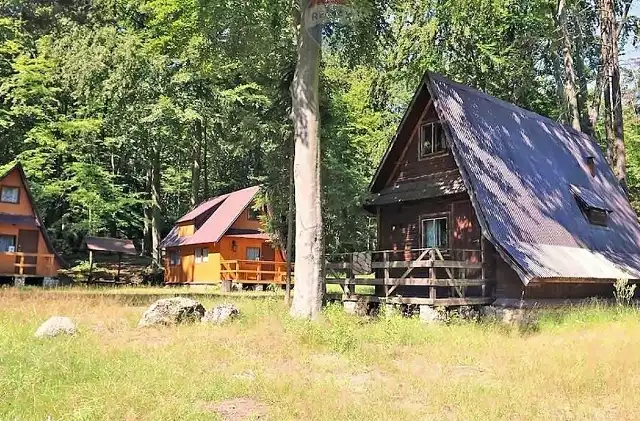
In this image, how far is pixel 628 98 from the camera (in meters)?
27.9

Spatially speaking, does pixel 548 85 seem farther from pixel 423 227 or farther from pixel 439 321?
pixel 439 321

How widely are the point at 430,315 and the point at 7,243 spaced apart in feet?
78.0

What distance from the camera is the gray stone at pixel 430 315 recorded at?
1457 cm

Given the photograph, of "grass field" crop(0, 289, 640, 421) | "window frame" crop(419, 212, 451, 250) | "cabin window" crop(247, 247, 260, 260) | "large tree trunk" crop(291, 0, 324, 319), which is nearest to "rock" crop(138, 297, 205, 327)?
"grass field" crop(0, 289, 640, 421)

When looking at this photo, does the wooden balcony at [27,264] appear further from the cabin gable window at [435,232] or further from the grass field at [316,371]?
Answer: the cabin gable window at [435,232]

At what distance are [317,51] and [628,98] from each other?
19.9 metres

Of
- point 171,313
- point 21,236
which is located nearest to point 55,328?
point 171,313

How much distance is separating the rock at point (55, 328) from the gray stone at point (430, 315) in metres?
7.95

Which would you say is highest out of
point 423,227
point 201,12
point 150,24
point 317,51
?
point 150,24

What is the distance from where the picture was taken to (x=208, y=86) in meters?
35.5

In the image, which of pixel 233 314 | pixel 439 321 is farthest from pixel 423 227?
pixel 233 314

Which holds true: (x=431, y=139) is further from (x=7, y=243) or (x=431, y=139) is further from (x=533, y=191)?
(x=7, y=243)

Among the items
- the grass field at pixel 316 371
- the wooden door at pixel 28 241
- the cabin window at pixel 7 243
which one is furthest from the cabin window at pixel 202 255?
the grass field at pixel 316 371

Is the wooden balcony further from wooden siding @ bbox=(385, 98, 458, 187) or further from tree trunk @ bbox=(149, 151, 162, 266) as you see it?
A: wooden siding @ bbox=(385, 98, 458, 187)
